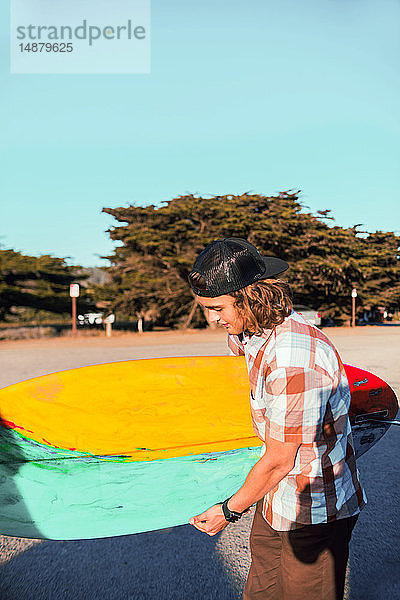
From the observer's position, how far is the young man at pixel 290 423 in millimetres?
1319

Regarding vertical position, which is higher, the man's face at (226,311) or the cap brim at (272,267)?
the cap brim at (272,267)

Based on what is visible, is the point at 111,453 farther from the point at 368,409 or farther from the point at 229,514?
the point at 229,514

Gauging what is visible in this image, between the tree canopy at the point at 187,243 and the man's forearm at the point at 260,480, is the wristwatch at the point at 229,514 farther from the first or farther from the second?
the tree canopy at the point at 187,243

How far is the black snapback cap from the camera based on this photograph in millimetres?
1432

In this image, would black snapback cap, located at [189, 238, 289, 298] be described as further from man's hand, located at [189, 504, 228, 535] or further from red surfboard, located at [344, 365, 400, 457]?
red surfboard, located at [344, 365, 400, 457]

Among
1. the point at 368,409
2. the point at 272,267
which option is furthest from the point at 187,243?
the point at 272,267

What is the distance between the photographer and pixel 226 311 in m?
1.48

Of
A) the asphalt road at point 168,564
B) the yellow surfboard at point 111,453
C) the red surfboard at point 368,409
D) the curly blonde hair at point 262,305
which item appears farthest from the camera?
the red surfboard at point 368,409

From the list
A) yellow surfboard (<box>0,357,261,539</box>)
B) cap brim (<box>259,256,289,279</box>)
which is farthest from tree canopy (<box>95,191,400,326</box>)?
cap brim (<box>259,256,289,279</box>)

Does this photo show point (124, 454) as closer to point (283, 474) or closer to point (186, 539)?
point (186, 539)

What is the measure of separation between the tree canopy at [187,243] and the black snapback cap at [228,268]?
2404 cm

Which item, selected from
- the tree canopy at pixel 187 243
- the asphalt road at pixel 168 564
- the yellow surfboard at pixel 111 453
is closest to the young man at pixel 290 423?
the asphalt road at pixel 168 564

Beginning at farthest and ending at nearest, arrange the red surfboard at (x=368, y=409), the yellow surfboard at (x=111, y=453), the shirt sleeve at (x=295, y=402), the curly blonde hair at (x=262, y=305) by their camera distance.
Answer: the red surfboard at (x=368, y=409), the yellow surfboard at (x=111, y=453), the curly blonde hair at (x=262, y=305), the shirt sleeve at (x=295, y=402)

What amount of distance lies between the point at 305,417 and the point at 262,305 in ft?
1.08
